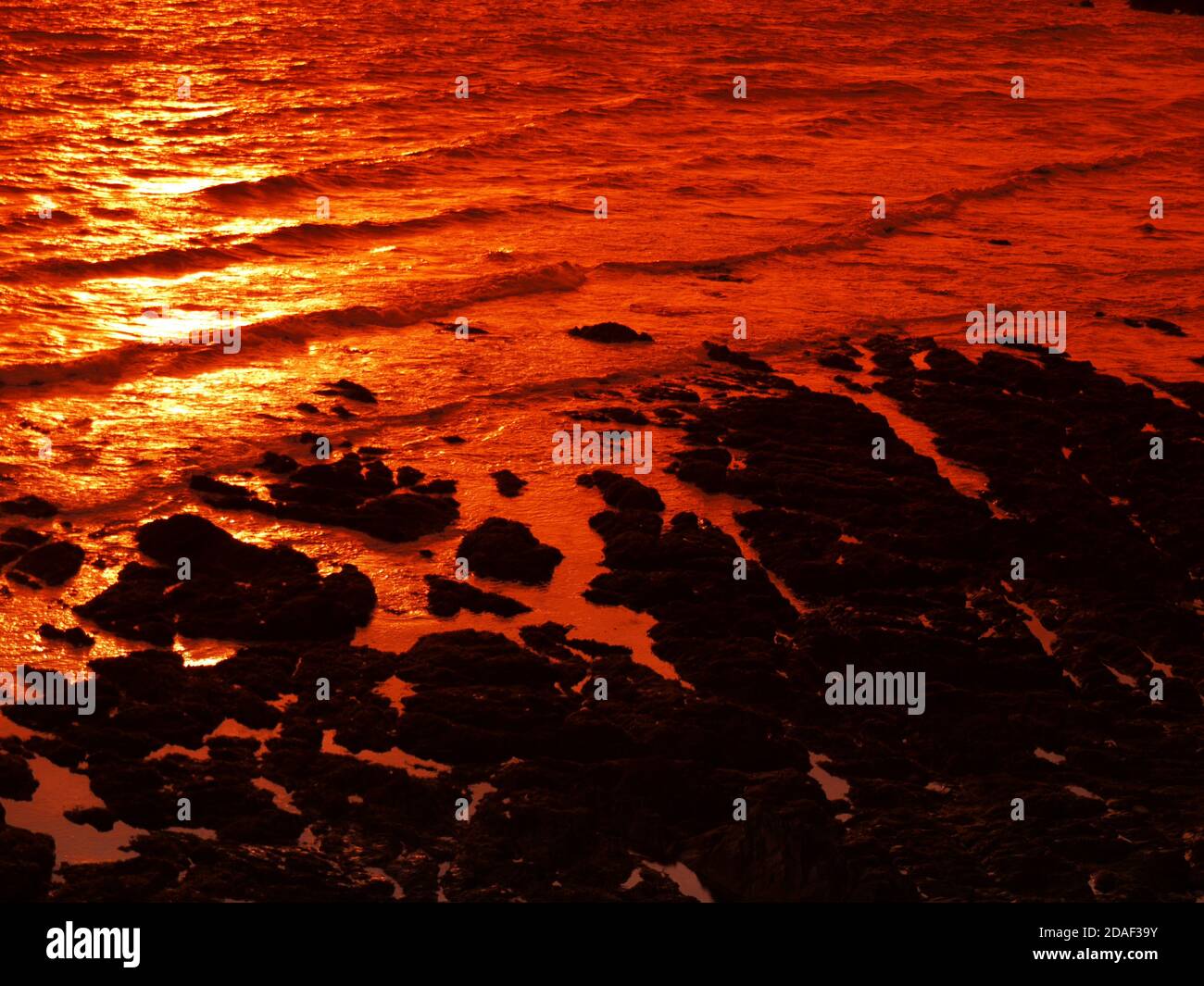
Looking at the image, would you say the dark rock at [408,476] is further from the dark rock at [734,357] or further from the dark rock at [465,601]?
the dark rock at [734,357]

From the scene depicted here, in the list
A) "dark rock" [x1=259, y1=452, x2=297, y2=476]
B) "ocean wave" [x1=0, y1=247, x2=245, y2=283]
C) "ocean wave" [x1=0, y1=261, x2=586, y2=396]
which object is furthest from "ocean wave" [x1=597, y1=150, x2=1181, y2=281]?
"dark rock" [x1=259, y1=452, x2=297, y2=476]

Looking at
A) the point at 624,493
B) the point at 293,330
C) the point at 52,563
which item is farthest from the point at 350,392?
the point at 52,563

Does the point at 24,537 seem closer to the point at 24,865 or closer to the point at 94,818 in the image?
the point at 94,818

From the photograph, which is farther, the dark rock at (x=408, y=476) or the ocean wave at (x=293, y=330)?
the ocean wave at (x=293, y=330)

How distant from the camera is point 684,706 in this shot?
9094mm

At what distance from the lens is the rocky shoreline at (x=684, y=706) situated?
25.9 ft

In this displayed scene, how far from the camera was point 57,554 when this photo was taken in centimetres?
1042

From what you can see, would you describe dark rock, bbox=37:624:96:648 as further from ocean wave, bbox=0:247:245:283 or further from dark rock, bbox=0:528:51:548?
ocean wave, bbox=0:247:245:283

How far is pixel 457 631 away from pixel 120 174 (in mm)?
12844

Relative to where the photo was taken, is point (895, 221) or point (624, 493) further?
point (895, 221)

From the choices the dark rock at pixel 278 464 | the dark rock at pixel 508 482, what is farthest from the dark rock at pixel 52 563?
the dark rock at pixel 508 482

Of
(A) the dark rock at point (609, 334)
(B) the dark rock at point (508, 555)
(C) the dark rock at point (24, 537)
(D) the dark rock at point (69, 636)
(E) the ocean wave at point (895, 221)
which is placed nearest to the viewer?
(D) the dark rock at point (69, 636)
